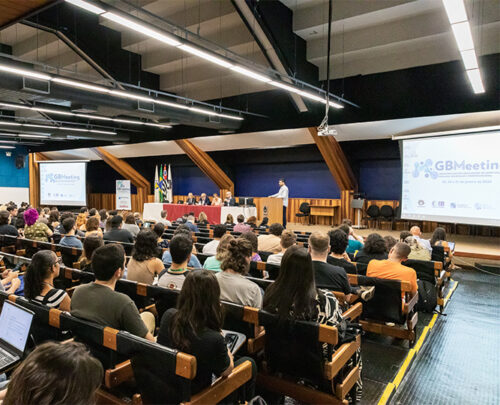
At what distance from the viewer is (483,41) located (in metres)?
6.70

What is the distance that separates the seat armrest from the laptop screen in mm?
906

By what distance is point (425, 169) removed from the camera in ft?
26.7

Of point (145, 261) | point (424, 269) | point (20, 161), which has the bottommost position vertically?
A: point (424, 269)

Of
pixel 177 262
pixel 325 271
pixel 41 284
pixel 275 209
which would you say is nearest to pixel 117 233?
pixel 177 262

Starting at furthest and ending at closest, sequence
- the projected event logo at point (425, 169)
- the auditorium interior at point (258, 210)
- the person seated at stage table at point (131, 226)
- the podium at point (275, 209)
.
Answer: the podium at point (275, 209) < the projected event logo at point (425, 169) < the person seated at stage table at point (131, 226) < the auditorium interior at point (258, 210)

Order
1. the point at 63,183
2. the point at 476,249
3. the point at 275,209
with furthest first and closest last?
the point at 63,183, the point at 275,209, the point at 476,249

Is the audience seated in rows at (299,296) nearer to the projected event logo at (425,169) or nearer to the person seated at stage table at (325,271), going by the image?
the person seated at stage table at (325,271)

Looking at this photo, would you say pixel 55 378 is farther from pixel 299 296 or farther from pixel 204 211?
pixel 204 211

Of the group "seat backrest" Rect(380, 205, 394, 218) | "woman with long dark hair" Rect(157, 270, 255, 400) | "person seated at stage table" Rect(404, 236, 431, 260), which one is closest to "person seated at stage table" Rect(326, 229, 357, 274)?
"person seated at stage table" Rect(404, 236, 431, 260)

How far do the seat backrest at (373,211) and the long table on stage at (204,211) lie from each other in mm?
3751

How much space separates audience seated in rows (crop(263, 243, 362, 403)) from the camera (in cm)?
198

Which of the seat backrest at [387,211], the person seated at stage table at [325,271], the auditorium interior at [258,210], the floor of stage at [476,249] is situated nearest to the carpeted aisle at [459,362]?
the auditorium interior at [258,210]

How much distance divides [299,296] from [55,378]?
4.64 ft

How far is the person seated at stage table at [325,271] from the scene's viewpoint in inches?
102
